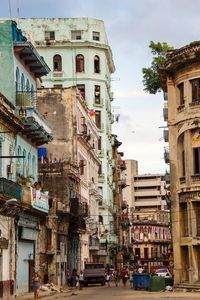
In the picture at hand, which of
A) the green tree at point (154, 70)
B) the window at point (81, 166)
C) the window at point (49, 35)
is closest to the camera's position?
the green tree at point (154, 70)

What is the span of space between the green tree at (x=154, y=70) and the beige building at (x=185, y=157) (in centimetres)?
412

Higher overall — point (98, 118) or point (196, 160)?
point (98, 118)

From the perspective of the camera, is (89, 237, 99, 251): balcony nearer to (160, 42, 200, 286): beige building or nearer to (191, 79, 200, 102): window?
(160, 42, 200, 286): beige building

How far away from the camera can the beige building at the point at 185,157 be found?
4281 cm

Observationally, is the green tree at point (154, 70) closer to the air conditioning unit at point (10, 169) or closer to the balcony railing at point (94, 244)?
the air conditioning unit at point (10, 169)

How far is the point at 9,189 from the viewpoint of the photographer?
3647 centimetres

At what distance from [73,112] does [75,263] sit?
12.7 meters

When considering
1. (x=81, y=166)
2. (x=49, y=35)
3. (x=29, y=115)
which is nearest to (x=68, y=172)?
(x=81, y=166)

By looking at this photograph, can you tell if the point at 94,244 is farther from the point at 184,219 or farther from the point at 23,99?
the point at 23,99

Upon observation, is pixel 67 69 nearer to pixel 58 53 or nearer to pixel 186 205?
pixel 58 53

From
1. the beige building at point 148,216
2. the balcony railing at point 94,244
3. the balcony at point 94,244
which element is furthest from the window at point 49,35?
the beige building at point 148,216

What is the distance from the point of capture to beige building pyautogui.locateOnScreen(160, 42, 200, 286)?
42.8m

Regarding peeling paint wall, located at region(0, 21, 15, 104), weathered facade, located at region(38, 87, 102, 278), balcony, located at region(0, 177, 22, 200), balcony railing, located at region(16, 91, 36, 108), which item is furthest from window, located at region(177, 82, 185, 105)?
weathered facade, located at region(38, 87, 102, 278)

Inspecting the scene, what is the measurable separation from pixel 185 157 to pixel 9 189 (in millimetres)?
12240
